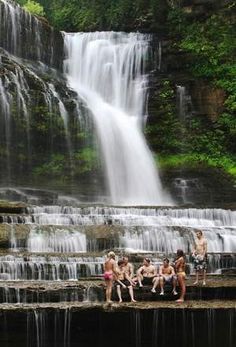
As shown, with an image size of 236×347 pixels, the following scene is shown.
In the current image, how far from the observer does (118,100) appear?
1380 inches

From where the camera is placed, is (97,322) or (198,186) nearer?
(97,322)

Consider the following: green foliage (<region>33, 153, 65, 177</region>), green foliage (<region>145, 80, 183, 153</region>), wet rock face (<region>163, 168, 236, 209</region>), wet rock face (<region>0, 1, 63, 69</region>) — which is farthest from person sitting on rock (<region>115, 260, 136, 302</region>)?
wet rock face (<region>0, 1, 63, 69</region>)

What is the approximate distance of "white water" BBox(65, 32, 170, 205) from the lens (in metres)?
31.2

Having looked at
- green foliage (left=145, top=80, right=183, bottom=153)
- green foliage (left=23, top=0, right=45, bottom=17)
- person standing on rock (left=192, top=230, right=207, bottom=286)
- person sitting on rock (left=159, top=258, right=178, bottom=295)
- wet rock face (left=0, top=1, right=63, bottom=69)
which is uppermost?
green foliage (left=23, top=0, right=45, bottom=17)

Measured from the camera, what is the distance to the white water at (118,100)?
31.2 m

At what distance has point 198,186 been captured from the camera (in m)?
31.2

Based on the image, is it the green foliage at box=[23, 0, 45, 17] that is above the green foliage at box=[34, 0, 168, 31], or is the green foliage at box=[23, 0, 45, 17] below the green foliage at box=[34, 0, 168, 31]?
above

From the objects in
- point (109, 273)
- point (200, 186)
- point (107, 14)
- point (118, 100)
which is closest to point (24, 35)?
point (118, 100)

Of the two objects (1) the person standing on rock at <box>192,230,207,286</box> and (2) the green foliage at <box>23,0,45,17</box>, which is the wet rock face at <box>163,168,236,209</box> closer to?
(1) the person standing on rock at <box>192,230,207,286</box>

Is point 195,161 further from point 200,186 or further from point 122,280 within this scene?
point 122,280

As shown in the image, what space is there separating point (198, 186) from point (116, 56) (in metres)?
10.3

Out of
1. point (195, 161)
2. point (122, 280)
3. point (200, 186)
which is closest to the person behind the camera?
point (122, 280)

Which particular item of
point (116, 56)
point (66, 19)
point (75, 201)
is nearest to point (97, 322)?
point (75, 201)

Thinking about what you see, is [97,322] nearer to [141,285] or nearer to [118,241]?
[141,285]
